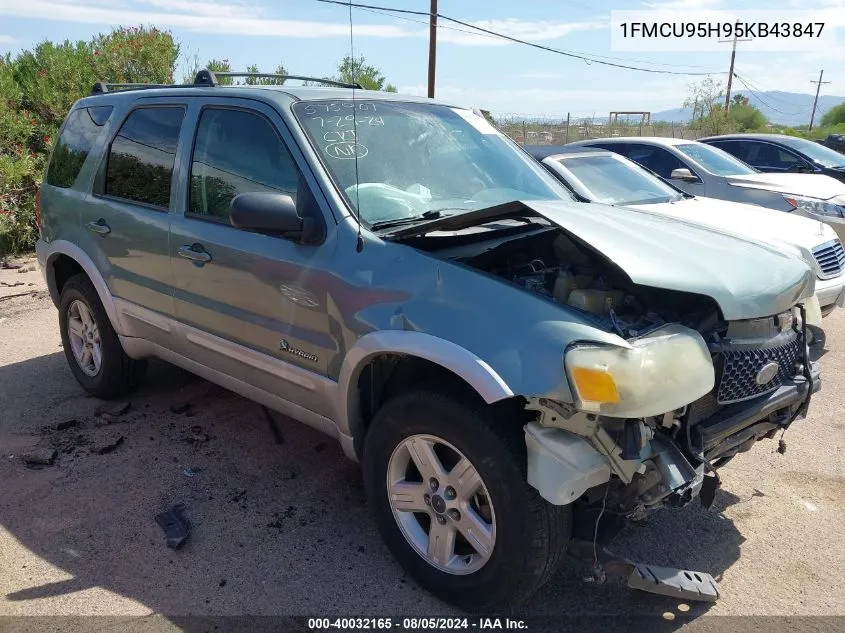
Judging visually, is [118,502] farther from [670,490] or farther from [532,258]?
[670,490]

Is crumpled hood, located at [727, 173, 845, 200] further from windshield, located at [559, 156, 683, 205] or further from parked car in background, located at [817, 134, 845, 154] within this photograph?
parked car in background, located at [817, 134, 845, 154]

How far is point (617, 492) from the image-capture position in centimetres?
263

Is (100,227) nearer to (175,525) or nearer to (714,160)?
(175,525)

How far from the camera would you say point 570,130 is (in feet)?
106

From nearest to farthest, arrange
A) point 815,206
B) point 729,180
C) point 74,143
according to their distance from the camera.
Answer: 1. point 74,143
2. point 815,206
3. point 729,180

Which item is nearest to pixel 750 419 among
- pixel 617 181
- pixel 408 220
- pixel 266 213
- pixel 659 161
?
pixel 408 220

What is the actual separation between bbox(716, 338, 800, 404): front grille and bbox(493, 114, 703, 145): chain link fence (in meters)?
23.2

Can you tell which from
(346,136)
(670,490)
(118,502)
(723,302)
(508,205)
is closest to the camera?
(670,490)

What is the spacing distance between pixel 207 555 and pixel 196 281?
1390 millimetres

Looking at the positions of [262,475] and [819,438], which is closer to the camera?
[262,475]

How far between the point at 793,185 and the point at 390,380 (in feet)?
23.7

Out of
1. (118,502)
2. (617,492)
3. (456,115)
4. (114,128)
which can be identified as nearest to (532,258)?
(617,492)

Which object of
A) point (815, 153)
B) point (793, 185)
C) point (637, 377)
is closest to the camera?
point (637, 377)

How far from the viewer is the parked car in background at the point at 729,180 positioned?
26.5 ft
